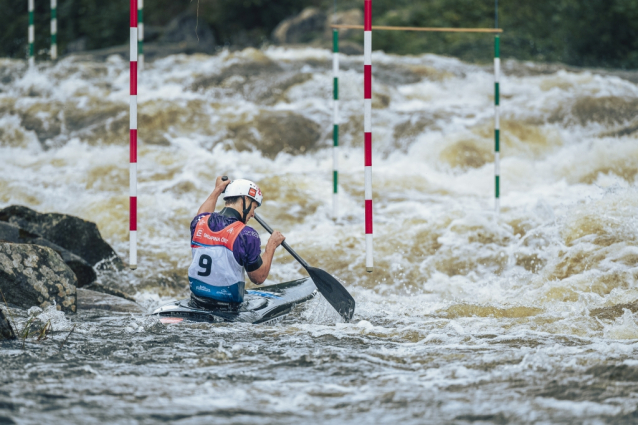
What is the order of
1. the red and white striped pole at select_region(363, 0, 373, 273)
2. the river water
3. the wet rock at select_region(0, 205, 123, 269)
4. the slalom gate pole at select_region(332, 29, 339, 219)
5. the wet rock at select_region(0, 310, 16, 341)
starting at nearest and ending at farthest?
the river water < the wet rock at select_region(0, 310, 16, 341) < the red and white striped pole at select_region(363, 0, 373, 273) < the wet rock at select_region(0, 205, 123, 269) < the slalom gate pole at select_region(332, 29, 339, 219)

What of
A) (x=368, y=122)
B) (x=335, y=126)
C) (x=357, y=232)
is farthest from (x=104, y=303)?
(x=335, y=126)

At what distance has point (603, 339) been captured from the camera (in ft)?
11.3

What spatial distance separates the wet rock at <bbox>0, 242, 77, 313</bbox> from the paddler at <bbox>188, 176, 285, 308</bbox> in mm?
740

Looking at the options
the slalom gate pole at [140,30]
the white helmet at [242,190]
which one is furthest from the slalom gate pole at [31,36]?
the white helmet at [242,190]

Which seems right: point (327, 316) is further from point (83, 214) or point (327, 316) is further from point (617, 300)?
point (83, 214)

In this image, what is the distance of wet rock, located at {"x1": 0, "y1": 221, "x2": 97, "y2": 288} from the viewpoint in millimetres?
4848

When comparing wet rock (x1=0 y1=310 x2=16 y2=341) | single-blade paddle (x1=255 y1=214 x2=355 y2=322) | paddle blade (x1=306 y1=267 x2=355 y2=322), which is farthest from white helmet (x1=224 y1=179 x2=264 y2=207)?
wet rock (x1=0 y1=310 x2=16 y2=341)

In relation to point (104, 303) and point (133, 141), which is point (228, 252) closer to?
point (104, 303)

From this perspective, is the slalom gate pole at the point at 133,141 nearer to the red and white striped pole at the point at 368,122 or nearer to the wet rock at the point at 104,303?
the wet rock at the point at 104,303

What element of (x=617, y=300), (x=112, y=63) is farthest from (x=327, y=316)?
(x=112, y=63)

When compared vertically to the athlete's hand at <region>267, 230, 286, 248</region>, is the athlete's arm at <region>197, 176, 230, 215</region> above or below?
above

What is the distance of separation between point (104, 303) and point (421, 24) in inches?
585

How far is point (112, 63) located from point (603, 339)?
11.9 m

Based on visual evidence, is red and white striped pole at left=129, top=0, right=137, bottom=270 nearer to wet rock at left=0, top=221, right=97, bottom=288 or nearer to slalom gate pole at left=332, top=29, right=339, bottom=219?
wet rock at left=0, top=221, right=97, bottom=288
